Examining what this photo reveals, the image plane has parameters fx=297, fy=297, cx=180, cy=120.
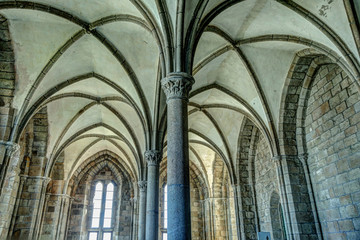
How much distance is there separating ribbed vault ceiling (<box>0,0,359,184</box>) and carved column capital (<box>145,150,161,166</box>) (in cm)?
38

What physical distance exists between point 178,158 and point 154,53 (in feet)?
16.5

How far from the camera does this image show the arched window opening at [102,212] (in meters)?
17.8

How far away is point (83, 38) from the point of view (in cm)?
919

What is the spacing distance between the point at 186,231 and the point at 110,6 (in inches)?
241

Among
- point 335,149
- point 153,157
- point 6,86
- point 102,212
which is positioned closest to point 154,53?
point 153,157

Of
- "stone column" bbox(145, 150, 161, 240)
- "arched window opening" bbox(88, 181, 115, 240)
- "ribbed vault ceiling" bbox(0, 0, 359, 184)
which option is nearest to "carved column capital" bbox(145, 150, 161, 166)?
"stone column" bbox(145, 150, 161, 240)

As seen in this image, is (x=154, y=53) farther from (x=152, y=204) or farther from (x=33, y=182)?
(x=33, y=182)

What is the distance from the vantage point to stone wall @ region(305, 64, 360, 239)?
7652 millimetres

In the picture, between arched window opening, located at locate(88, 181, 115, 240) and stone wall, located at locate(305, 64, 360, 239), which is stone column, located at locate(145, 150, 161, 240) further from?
arched window opening, located at locate(88, 181, 115, 240)

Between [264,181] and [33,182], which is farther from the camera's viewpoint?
[33,182]

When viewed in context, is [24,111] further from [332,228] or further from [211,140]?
[332,228]

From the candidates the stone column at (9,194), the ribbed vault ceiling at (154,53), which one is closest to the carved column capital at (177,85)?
the ribbed vault ceiling at (154,53)

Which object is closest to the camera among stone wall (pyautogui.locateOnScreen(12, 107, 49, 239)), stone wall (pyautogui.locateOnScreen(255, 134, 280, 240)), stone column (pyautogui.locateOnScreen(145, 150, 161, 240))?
stone column (pyautogui.locateOnScreen(145, 150, 161, 240))

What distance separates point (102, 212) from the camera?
59.9 feet
